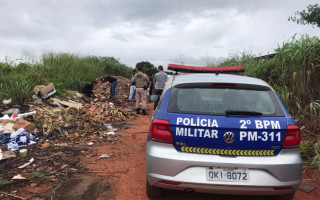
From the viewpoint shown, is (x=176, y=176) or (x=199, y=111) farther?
(x=199, y=111)

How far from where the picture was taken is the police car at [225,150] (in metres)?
2.51

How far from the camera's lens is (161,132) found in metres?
2.67

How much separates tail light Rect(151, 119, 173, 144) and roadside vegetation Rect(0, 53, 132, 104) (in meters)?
7.07

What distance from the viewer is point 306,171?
4215 mm

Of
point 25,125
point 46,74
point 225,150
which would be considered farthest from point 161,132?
point 46,74

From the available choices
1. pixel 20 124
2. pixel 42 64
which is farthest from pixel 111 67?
pixel 20 124

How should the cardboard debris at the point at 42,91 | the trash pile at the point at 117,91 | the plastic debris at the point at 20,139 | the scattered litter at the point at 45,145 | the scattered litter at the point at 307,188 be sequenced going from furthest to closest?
the trash pile at the point at 117,91 < the cardboard debris at the point at 42,91 < the scattered litter at the point at 45,145 < the plastic debris at the point at 20,139 < the scattered litter at the point at 307,188

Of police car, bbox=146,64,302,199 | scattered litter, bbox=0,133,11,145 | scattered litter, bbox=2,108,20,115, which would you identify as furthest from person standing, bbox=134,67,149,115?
police car, bbox=146,64,302,199

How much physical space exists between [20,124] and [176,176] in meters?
4.88

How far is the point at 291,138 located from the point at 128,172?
2510mm

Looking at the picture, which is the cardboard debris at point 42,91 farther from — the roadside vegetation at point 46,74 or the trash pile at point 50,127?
the trash pile at point 50,127

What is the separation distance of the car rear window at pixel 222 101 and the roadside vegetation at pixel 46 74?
23.6 feet

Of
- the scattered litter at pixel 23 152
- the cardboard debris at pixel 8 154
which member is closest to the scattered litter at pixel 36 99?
the scattered litter at pixel 23 152

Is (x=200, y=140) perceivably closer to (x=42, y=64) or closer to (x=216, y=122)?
(x=216, y=122)
